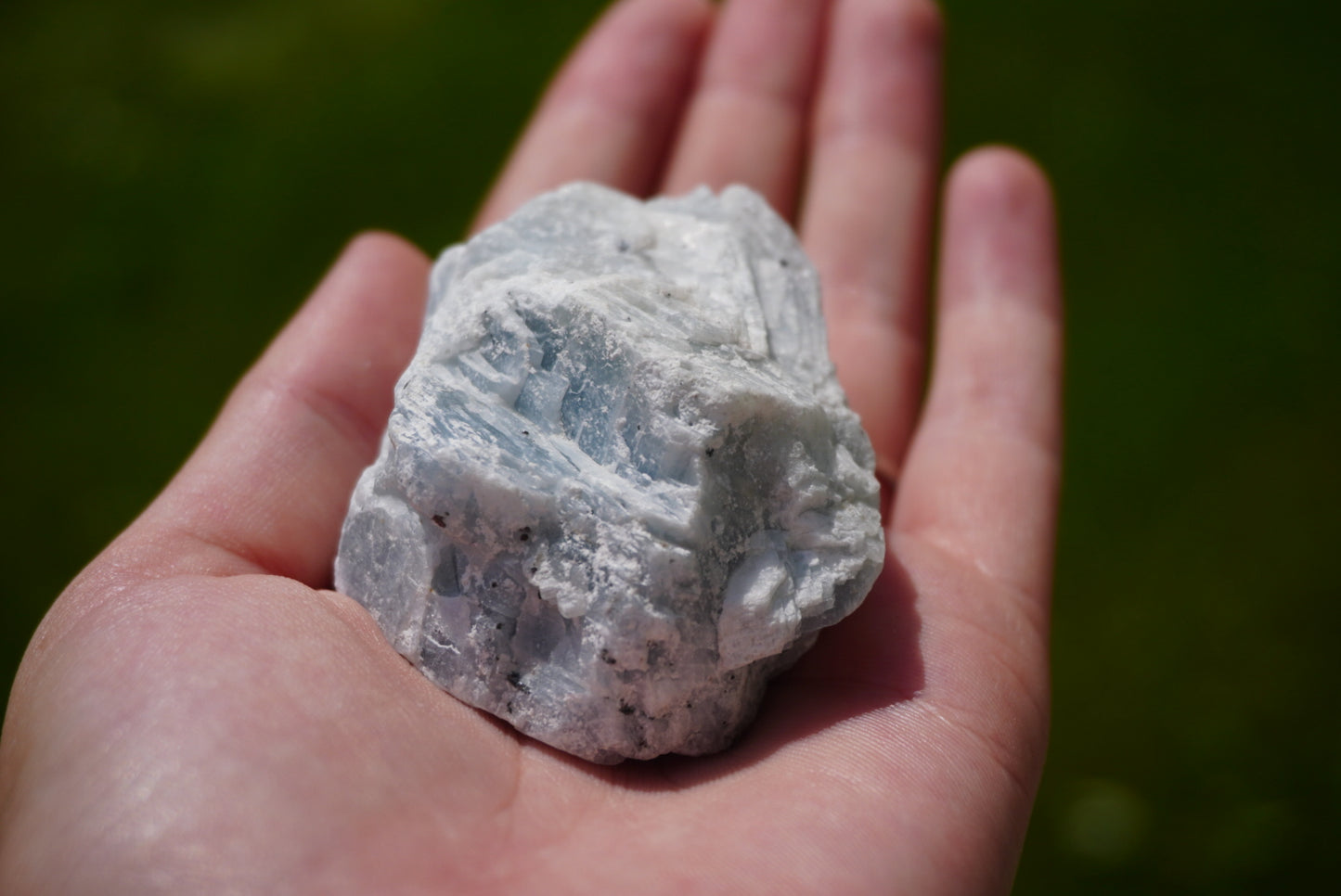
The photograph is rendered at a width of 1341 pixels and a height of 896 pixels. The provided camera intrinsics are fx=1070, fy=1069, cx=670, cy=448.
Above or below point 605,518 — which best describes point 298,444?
below

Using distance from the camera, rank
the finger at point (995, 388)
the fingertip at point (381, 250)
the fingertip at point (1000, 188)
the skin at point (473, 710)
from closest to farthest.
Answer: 1. the skin at point (473, 710)
2. the finger at point (995, 388)
3. the fingertip at point (381, 250)
4. the fingertip at point (1000, 188)

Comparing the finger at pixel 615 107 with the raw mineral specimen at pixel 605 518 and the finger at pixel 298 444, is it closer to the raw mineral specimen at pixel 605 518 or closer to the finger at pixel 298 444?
the finger at pixel 298 444

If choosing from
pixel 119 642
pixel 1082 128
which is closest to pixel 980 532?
pixel 119 642

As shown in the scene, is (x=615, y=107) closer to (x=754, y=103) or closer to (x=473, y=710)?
(x=754, y=103)

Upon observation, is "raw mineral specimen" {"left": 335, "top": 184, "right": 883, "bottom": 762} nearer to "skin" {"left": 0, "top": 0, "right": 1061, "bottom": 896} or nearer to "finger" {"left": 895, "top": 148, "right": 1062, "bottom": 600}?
"skin" {"left": 0, "top": 0, "right": 1061, "bottom": 896}

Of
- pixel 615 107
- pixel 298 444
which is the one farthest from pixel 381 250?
pixel 615 107

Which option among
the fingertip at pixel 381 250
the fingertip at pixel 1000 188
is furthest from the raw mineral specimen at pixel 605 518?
the fingertip at pixel 1000 188

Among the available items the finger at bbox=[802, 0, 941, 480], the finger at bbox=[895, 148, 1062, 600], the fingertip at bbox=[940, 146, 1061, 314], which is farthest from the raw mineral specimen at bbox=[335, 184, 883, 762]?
the fingertip at bbox=[940, 146, 1061, 314]
